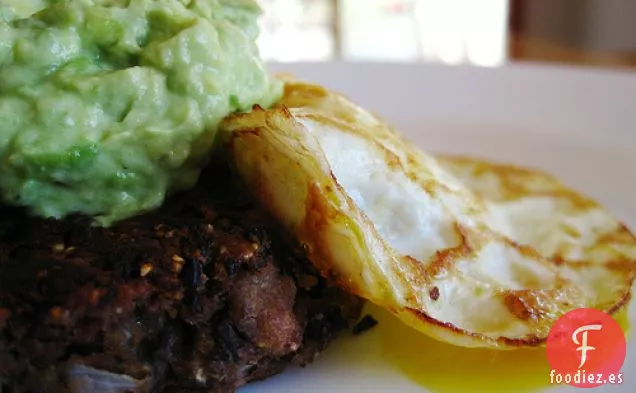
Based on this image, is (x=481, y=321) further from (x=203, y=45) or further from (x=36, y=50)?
(x=36, y=50)

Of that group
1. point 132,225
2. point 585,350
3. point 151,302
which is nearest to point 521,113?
point 585,350

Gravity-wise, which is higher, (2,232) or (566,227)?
(2,232)

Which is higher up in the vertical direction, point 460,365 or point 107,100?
point 107,100

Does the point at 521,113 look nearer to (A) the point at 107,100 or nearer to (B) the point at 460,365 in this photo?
(B) the point at 460,365

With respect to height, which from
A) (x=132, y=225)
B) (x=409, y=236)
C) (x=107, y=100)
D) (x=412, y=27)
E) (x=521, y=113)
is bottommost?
(x=412, y=27)

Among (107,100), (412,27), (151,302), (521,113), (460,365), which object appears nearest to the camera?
(151,302)

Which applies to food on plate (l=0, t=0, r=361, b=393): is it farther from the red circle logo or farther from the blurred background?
the blurred background

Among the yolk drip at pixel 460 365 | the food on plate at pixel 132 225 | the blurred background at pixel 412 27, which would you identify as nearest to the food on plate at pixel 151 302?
the food on plate at pixel 132 225

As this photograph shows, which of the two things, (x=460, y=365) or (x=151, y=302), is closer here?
(x=151, y=302)

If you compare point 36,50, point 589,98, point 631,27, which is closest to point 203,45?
point 36,50
